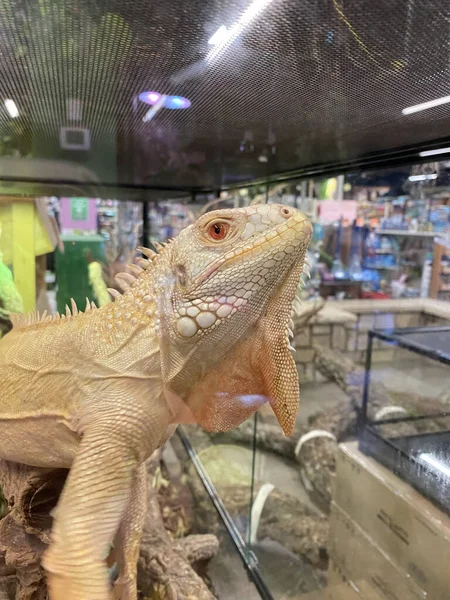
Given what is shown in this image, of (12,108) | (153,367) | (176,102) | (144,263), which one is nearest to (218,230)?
(144,263)

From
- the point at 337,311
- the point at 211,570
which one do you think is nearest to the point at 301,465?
the point at 211,570

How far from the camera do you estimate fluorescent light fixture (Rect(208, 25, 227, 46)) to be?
112 centimetres

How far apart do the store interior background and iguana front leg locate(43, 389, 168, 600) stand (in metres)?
0.74

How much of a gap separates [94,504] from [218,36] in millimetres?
1214

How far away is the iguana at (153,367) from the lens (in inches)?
44.3

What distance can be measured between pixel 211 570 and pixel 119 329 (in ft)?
5.78

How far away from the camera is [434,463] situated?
6.36 ft

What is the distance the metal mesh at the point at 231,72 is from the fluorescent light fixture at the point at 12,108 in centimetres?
3

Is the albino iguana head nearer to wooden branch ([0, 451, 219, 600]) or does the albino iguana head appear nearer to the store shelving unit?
wooden branch ([0, 451, 219, 600])

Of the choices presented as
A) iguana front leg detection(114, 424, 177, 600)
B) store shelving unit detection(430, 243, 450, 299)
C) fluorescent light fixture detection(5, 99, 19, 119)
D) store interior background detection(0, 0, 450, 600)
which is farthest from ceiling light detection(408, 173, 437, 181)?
fluorescent light fixture detection(5, 99, 19, 119)

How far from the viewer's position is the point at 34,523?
5.62ft

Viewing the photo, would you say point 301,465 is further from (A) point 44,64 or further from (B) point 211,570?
(A) point 44,64

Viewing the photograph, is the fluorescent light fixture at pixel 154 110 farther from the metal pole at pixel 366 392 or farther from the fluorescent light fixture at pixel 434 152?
the metal pole at pixel 366 392

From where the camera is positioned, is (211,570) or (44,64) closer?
(44,64)
